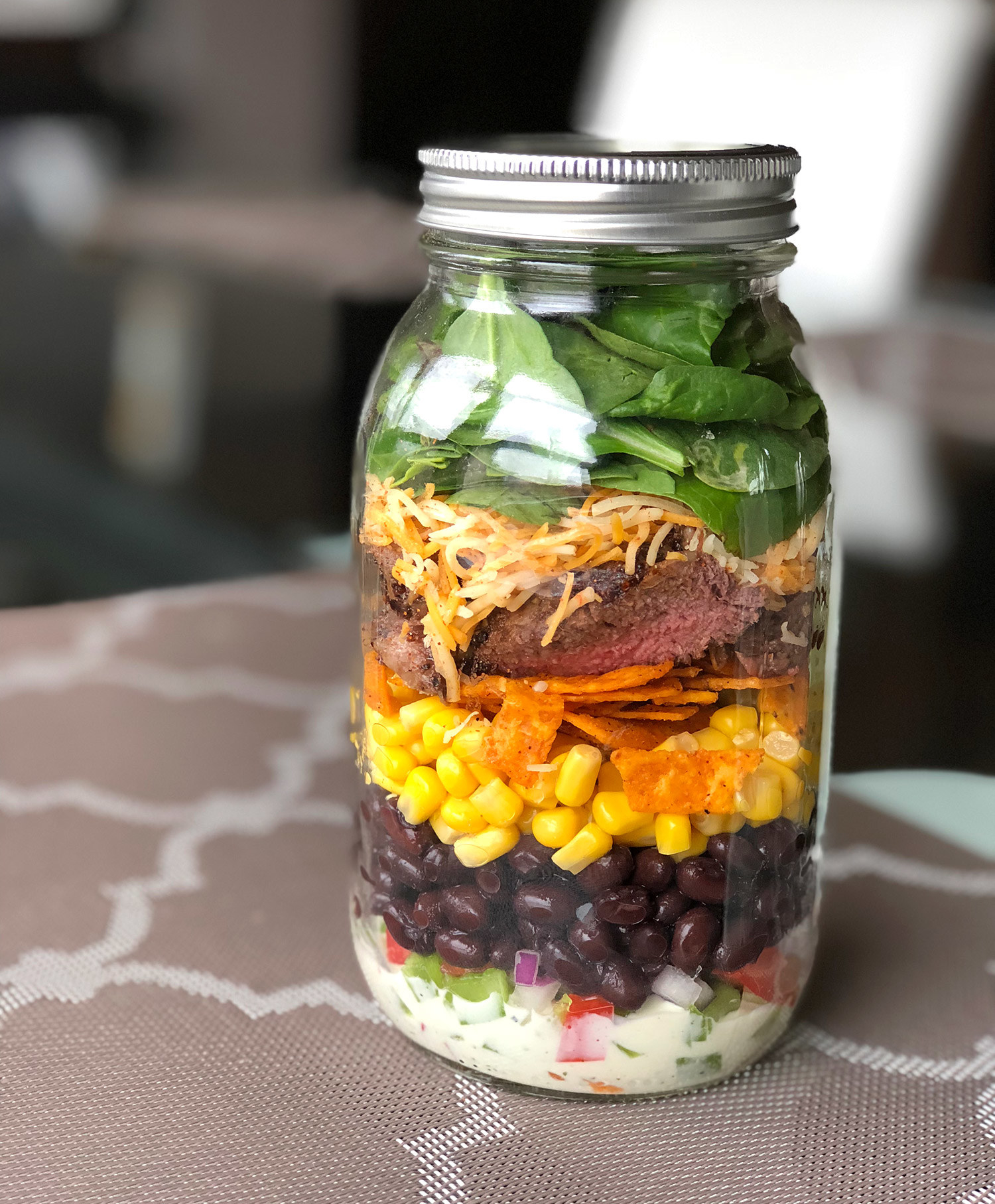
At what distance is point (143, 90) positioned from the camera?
2.63 m

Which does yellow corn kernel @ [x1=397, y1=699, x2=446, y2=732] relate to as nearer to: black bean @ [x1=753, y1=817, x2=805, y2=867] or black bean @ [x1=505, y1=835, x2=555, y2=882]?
black bean @ [x1=505, y1=835, x2=555, y2=882]

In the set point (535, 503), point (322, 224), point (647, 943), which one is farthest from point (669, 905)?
point (322, 224)

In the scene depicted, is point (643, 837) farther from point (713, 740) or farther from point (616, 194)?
point (616, 194)

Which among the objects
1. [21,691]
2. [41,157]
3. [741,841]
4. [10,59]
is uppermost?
[10,59]

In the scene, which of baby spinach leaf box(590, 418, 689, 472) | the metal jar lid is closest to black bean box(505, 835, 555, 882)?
baby spinach leaf box(590, 418, 689, 472)

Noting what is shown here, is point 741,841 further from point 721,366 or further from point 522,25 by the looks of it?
point 522,25

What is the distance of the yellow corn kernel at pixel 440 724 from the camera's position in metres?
0.72

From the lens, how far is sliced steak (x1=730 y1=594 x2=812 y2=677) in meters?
0.72

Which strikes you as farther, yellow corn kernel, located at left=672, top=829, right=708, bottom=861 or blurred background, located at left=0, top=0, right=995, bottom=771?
blurred background, located at left=0, top=0, right=995, bottom=771

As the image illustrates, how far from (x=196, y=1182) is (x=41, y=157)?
7.65 feet

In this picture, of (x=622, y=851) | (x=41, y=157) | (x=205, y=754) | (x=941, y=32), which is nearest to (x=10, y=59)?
(x=41, y=157)

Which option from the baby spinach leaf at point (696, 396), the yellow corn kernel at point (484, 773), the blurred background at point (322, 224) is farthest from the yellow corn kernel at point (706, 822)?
the blurred background at point (322, 224)

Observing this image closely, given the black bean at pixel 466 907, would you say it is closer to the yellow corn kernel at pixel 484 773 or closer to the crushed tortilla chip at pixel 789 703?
the yellow corn kernel at pixel 484 773

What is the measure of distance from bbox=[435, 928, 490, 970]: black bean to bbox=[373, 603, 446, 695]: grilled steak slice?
0.14 meters
